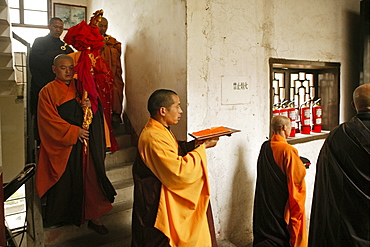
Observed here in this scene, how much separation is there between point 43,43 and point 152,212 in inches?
104

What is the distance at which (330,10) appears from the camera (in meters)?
3.86

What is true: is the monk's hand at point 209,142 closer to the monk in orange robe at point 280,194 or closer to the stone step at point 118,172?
the monk in orange robe at point 280,194

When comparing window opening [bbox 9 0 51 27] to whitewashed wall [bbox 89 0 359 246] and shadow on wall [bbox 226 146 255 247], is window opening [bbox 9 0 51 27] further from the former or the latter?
shadow on wall [bbox 226 146 255 247]

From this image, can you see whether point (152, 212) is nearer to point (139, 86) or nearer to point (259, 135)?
point (259, 135)

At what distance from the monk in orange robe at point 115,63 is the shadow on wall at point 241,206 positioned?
177 centimetres

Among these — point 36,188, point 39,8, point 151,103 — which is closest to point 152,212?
point 151,103

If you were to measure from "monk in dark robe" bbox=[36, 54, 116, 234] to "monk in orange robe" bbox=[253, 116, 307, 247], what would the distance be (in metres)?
1.43

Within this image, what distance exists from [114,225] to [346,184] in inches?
79.6

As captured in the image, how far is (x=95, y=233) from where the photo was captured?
265cm

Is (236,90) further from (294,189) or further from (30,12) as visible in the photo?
(30,12)

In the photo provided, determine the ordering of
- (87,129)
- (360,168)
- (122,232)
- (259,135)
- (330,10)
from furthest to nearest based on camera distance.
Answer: (330,10)
(259,135)
(122,232)
(87,129)
(360,168)

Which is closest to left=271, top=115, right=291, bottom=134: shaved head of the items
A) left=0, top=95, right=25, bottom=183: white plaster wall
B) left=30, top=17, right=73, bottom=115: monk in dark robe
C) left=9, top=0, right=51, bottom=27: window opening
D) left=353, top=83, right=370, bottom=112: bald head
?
left=353, top=83, right=370, bottom=112: bald head

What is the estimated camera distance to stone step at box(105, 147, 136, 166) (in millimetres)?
3422

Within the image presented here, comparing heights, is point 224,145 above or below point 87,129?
below
